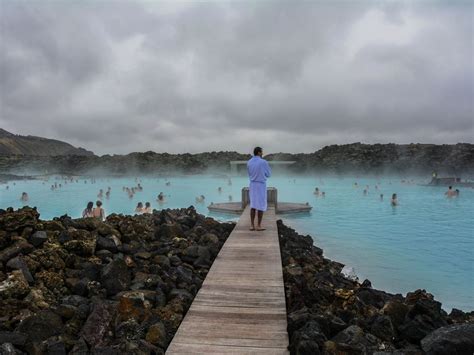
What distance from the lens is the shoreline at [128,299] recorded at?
3.19m

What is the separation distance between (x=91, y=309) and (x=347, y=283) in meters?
3.94

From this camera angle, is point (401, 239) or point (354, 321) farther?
point (401, 239)

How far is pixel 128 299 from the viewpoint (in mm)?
3777

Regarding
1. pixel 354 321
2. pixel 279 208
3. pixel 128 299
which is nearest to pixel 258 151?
pixel 354 321

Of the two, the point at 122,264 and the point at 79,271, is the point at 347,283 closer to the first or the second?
the point at 122,264

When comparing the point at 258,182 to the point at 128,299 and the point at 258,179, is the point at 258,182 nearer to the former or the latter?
the point at 258,179

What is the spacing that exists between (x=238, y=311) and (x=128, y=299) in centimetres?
113

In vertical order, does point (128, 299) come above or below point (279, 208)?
above

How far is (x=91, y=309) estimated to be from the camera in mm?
3615

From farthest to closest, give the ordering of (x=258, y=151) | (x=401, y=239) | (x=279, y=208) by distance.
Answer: (x=401, y=239) < (x=279, y=208) < (x=258, y=151)

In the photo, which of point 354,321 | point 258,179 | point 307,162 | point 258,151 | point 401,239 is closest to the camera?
point 354,321

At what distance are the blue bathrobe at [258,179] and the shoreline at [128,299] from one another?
6.60 ft

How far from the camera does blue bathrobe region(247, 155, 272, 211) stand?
8156mm

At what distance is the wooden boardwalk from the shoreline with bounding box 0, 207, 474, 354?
0.45 ft
